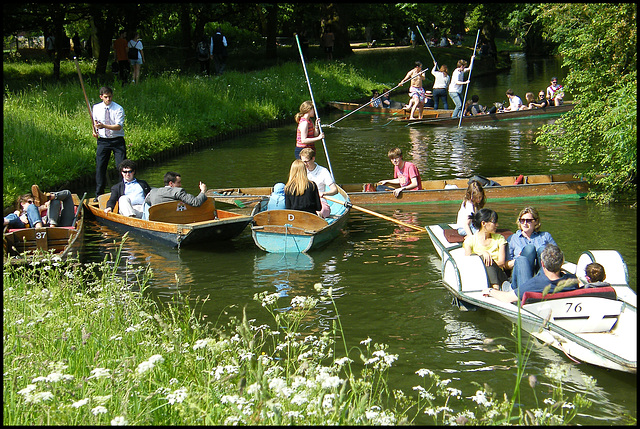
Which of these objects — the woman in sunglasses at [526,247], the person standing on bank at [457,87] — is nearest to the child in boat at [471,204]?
the woman in sunglasses at [526,247]

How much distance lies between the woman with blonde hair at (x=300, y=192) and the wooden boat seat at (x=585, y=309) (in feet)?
15.5

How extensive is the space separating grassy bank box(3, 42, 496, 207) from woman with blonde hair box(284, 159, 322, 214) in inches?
209

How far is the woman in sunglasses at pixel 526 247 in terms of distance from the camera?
25.2 feet

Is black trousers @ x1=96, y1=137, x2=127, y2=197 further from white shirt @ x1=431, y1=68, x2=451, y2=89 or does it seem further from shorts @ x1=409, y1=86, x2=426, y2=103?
white shirt @ x1=431, y1=68, x2=451, y2=89

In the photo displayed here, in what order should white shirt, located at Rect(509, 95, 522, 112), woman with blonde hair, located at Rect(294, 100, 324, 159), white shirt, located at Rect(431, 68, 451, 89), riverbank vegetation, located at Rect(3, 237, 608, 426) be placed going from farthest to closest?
white shirt, located at Rect(431, 68, 451, 89)
white shirt, located at Rect(509, 95, 522, 112)
woman with blonde hair, located at Rect(294, 100, 324, 159)
riverbank vegetation, located at Rect(3, 237, 608, 426)

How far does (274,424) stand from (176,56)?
116ft

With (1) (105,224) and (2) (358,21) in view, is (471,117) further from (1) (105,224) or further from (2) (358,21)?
(2) (358,21)

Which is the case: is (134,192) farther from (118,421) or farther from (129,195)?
(118,421)

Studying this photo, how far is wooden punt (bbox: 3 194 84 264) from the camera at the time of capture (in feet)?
31.0

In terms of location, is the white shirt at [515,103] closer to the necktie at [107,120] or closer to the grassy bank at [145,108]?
the grassy bank at [145,108]

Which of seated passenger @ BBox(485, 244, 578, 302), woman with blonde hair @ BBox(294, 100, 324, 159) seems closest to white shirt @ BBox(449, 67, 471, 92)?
woman with blonde hair @ BBox(294, 100, 324, 159)

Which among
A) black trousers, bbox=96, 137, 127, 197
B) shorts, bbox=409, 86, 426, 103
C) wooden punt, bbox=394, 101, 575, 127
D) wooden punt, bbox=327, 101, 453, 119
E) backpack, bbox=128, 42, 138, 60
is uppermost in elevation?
backpack, bbox=128, 42, 138, 60

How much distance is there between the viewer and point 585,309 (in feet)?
22.2

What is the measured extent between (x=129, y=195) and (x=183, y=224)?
149 cm
